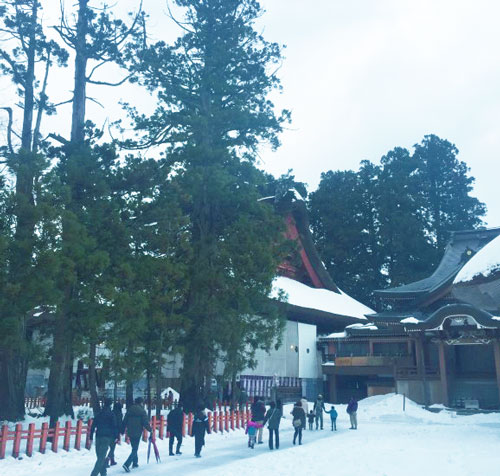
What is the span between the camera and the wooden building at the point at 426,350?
27.1m

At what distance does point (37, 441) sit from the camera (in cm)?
1457

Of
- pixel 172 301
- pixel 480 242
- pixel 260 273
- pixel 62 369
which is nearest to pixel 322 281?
pixel 480 242

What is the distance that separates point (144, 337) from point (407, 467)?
9.87 meters

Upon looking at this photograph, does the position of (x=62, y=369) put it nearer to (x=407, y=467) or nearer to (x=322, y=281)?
Result: (x=407, y=467)

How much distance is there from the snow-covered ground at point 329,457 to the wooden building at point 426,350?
22.4 feet

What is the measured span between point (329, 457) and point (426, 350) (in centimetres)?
1926

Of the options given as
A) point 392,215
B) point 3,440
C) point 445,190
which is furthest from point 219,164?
point 445,190

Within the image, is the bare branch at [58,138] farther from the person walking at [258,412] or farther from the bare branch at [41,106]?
the person walking at [258,412]

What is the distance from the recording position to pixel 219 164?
2167 cm

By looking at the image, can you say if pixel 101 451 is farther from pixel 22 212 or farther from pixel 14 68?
pixel 14 68

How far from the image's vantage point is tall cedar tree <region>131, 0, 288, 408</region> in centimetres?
2027

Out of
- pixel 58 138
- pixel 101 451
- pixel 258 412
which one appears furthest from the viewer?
pixel 58 138

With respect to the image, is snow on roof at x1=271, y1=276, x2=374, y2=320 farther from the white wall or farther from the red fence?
the red fence

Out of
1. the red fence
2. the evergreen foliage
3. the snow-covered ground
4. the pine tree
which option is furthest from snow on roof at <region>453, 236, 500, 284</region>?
the pine tree
